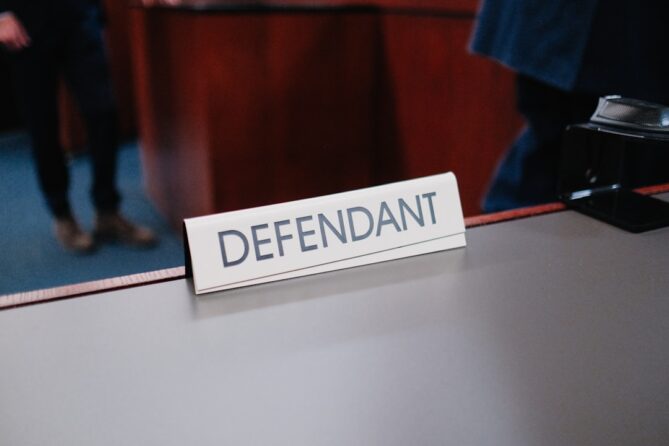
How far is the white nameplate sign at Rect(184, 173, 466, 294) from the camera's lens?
20.2 inches

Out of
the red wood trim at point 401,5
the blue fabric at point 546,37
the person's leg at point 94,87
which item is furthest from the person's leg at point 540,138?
the person's leg at point 94,87

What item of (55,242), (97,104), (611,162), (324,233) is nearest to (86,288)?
(324,233)

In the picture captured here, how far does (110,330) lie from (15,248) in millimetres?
1964

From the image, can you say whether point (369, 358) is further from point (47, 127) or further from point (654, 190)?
point (47, 127)

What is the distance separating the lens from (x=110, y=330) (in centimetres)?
46

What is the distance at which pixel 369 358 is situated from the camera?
43 cm

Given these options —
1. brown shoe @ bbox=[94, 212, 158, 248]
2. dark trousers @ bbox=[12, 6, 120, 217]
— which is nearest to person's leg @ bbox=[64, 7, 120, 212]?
dark trousers @ bbox=[12, 6, 120, 217]

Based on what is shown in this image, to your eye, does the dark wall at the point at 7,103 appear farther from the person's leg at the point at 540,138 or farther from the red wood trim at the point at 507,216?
the red wood trim at the point at 507,216

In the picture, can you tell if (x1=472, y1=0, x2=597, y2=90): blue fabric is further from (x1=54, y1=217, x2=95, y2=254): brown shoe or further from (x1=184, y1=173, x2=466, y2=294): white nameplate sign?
(x1=54, y1=217, x2=95, y2=254): brown shoe

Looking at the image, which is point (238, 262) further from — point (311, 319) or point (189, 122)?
point (189, 122)

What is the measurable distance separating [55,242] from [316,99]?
0.98 meters

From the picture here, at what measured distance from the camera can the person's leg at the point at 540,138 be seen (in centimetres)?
100

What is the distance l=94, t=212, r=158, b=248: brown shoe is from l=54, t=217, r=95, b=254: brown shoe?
66 millimetres

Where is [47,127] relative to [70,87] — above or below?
below
